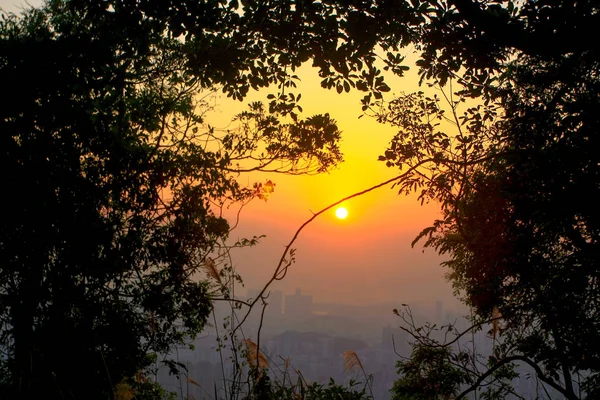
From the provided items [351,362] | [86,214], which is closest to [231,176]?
[86,214]

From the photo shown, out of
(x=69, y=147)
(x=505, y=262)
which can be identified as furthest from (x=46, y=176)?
(x=505, y=262)

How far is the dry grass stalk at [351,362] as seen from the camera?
5293mm

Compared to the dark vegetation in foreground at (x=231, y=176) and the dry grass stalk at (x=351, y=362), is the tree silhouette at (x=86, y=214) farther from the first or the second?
the dry grass stalk at (x=351, y=362)

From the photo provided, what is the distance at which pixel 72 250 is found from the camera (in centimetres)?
832

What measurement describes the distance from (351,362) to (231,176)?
734 centimetres

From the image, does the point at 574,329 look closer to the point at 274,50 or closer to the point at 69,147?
the point at 274,50

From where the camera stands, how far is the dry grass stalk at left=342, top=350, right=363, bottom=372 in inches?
208

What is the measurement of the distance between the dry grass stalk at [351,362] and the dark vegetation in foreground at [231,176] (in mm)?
336

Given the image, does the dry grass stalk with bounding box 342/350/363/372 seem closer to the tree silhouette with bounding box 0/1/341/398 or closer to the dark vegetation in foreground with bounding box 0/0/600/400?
the dark vegetation in foreground with bounding box 0/0/600/400

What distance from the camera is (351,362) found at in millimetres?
5367

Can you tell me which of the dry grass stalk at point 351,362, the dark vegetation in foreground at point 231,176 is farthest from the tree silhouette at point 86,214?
the dry grass stalk at point 351,362

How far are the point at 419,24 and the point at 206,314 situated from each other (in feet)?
24.9

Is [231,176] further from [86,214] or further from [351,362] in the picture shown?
[351,362]

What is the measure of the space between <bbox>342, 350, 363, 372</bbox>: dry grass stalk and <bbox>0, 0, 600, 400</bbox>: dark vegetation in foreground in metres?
0.34
